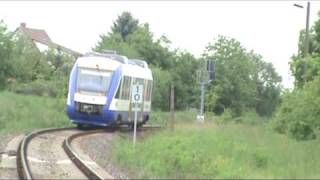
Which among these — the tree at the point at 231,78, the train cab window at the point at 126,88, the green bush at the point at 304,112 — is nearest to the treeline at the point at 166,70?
the tree at the point at 231,78

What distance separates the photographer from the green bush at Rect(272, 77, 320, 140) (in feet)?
75.3

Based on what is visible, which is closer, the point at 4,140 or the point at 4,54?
the point at 4,140

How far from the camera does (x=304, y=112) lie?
79.0 ft

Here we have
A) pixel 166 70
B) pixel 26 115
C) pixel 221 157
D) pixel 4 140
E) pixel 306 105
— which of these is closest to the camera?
pixel 221 157

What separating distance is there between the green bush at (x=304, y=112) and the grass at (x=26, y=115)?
12897mm

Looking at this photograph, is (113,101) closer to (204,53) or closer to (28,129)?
(28,129)

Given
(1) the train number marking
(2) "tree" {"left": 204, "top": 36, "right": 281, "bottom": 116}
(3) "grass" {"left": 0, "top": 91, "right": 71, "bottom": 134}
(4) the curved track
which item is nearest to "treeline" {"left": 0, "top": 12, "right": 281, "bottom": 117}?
(2) "tree" {"left": 204, "top": 36, "right": 281, "bottom": 116}

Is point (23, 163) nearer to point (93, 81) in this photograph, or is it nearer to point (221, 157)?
point (221, 157)

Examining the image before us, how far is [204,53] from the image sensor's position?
7788 centimetres

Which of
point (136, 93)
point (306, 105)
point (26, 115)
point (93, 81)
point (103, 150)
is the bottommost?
point (103, 150)

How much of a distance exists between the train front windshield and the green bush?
912 cm

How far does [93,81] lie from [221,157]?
16.9 metres

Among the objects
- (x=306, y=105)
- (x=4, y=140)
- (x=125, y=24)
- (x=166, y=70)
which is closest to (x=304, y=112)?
(x=306, y=105)

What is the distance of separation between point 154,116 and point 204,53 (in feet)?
85.8
